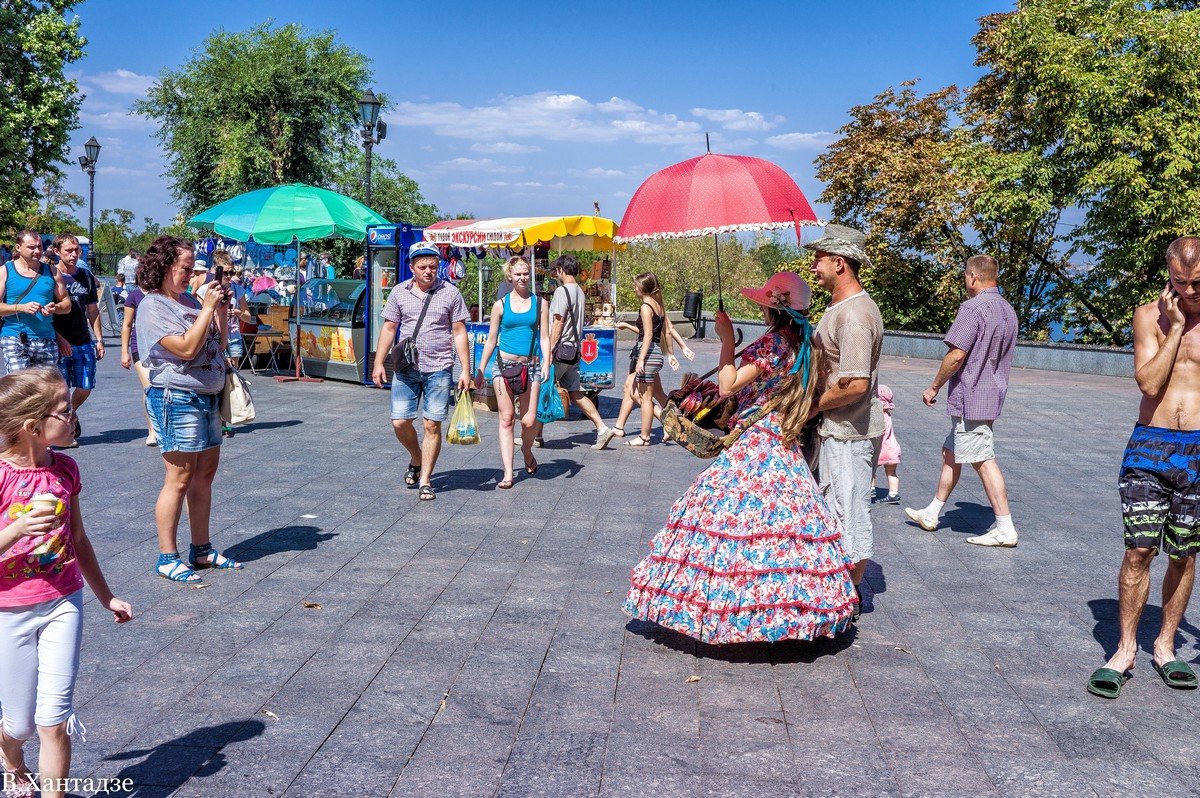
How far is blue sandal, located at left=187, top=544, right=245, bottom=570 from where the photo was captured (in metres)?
5.68

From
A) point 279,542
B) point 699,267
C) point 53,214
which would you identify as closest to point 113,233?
point 53,214

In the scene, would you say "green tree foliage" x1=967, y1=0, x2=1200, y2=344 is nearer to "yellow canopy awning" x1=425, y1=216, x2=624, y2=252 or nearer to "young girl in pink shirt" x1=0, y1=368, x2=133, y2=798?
"yellow canopy awning" x1=425, y1=216, x2=624, y2=252

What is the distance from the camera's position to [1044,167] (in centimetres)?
2236

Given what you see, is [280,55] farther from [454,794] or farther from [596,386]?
[454,794]

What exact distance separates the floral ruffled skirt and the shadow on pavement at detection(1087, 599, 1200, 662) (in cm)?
137

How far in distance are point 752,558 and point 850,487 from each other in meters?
0.76

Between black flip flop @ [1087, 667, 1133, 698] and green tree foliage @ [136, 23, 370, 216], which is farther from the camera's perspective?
green tree foliage @ [136, 23, 370, 216]

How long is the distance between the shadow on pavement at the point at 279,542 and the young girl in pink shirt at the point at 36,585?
302cm

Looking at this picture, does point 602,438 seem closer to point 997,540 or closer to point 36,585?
point 997,540

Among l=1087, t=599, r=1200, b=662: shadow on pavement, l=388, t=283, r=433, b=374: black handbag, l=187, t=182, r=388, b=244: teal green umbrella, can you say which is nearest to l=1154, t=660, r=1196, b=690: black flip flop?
l=1087, t=599, r=1200, b=662: shadow on pavement

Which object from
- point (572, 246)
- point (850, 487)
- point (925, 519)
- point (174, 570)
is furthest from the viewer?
point (572, 246)

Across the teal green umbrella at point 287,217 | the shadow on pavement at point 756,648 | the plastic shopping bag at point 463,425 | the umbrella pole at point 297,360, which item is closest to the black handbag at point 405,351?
the plastic shopping bag at point 463,425

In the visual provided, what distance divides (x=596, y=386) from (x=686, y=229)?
23.6 ft

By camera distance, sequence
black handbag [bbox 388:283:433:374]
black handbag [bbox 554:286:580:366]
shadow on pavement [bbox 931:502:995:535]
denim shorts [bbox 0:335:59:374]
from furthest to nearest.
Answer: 1. black handbag [bbox 554:286:580:366]
2. denim shorts [bbox 0:335:59:374]
3. black handbag [bbox 388:283:433:374]
4. shadow on pavement [bbox 931:502:995:535]
